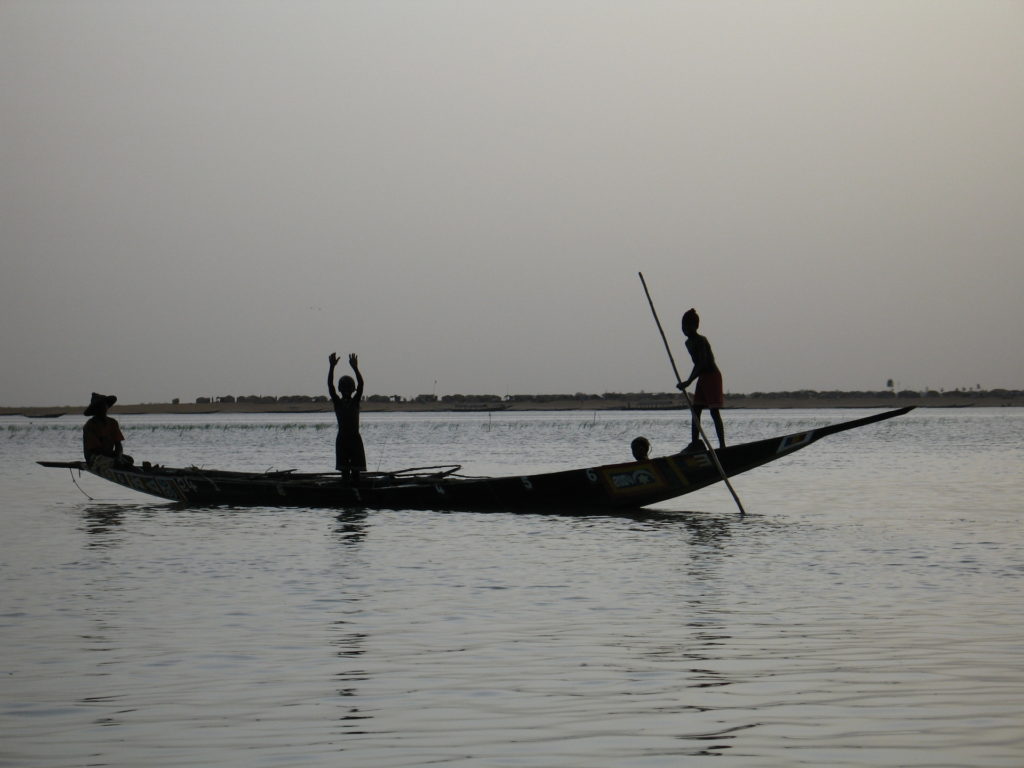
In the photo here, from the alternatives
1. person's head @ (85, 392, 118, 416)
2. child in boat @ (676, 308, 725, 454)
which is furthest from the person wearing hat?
child in boat @ (676, 308, 725, 454)

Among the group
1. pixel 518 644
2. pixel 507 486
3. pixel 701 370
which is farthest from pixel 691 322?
pixel 518 644

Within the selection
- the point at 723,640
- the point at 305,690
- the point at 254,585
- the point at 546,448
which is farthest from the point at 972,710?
the point at 546,448

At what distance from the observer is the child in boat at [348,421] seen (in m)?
16.4

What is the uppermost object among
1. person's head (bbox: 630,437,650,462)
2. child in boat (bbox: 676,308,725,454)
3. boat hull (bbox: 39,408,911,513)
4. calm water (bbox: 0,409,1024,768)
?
child in boat (bbox: 676,308,725,454)

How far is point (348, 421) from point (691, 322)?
4962 mm

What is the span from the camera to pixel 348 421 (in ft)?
55.9

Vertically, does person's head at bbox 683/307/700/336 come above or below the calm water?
above

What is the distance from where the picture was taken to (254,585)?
10.2 m

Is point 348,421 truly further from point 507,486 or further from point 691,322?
point 691,322

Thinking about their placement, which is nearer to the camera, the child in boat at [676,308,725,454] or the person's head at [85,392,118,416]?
A: the child in boat at [676,308,725,454]

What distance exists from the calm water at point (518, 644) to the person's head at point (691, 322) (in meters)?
2.51

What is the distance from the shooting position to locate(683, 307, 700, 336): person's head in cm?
1577

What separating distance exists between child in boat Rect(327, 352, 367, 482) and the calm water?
6.40 ft

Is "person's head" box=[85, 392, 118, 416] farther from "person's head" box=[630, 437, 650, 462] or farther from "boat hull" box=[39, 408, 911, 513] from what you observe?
"person's head" box=[630, 437, 650, 462]
